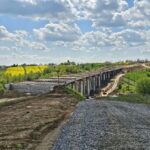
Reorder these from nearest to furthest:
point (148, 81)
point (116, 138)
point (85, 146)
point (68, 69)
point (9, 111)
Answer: point (85, 146) < point (116, 138) < point (9, 111) < point (148, 81) < point (68, 69)

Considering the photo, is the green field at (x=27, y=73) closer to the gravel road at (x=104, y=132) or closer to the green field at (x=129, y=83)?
the green field at (x=129, y=83)

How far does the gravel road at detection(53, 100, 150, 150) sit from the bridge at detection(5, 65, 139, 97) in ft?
82.2

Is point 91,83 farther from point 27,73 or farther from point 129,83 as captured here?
point 27,73

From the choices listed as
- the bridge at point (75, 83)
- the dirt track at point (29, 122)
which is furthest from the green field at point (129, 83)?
the dirt track at point (29, 122)

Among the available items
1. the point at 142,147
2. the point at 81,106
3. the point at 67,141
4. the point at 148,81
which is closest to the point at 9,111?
the point at 81,106

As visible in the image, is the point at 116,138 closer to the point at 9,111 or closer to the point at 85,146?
the point at 85,146

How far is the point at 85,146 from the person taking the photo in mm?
25328

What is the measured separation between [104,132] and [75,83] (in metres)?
55.7

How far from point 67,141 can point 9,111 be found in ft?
52.0

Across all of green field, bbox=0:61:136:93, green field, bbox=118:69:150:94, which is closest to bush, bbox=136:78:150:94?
green field, bbox=118:69:150:94

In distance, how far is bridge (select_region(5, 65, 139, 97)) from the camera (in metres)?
66.9

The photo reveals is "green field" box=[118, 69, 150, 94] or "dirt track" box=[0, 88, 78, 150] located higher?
"dirt track" box=[0, 88, 78, 150]

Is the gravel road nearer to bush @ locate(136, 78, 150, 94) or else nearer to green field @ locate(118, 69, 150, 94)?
bush @ locate(136, 78, 150, 94)

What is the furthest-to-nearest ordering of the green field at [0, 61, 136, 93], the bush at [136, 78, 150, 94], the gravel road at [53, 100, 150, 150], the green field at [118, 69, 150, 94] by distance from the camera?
the green field at [118, 69, 150, 94] < the green field at [0, 61, 136, 93] < the bush at [136, 78, 150, 94] < the gravel road at [53, 100, 150, 150]
